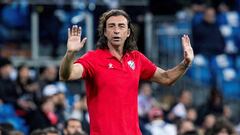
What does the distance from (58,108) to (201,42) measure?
15.3 feet

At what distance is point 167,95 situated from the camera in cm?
1745

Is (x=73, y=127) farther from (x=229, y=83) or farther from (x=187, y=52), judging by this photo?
(x=229, y=83)

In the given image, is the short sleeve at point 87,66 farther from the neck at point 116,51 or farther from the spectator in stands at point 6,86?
the spectator in stands at point 6,86

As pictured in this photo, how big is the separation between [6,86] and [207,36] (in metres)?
5.18

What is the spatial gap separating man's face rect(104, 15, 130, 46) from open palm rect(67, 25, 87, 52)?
423 mm

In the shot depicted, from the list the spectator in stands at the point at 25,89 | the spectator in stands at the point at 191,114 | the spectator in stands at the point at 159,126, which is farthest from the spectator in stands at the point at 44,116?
the spectator in stands at the point at 191,114

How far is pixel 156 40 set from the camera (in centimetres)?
1828

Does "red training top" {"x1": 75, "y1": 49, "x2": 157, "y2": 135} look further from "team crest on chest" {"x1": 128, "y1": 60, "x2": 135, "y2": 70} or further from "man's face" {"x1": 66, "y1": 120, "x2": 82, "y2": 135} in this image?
"man's face" {"x1": 66, "y1": 120, "x2": 82, "y2": 135}

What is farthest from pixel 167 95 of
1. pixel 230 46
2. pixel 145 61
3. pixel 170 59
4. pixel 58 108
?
pixel 145 61

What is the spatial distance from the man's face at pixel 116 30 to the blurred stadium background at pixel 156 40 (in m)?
7.77

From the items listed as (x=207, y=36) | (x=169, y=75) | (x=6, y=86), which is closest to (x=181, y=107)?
(x=207, y=36)

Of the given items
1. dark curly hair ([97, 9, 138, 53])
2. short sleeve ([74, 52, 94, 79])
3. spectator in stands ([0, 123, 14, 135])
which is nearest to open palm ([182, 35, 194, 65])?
dark curly hair ([97, 9, 138, 53])

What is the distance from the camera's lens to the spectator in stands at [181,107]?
15656 millimetres

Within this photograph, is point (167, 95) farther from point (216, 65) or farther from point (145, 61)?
point (145, 61)
